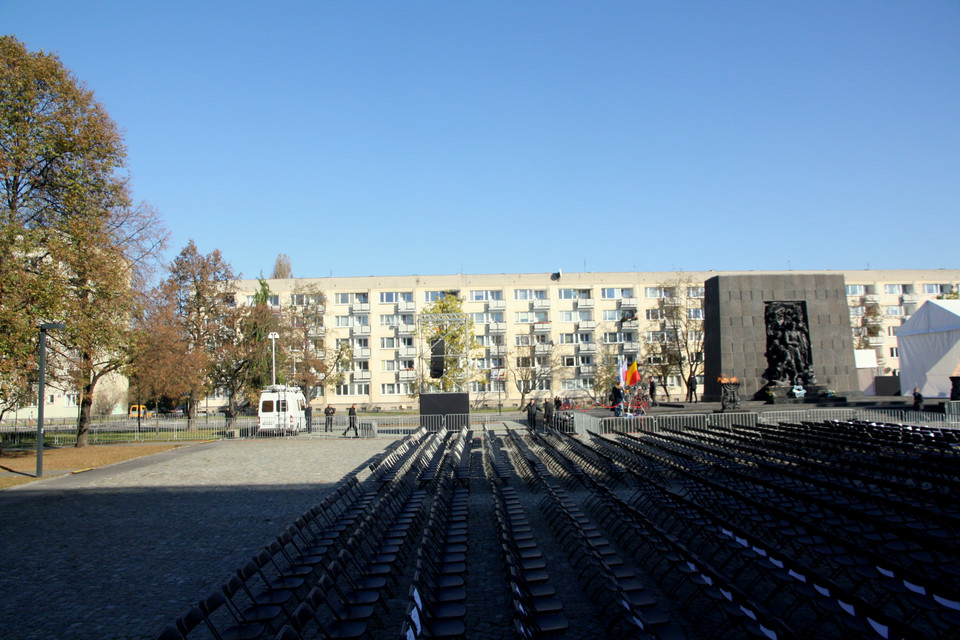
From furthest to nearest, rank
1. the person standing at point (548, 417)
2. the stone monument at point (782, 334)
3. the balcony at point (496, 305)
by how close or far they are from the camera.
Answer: the balcony at point (496, 305) → the stone monument at point (782, 334) → the person standing at point (548, 417)

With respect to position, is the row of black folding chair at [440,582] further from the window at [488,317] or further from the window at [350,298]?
the window at [350,298]

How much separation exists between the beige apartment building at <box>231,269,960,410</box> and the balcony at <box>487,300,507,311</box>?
92mm

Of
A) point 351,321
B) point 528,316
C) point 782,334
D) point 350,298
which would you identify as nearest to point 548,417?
point 782,334

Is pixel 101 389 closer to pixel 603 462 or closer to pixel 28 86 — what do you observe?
pixel 28 86

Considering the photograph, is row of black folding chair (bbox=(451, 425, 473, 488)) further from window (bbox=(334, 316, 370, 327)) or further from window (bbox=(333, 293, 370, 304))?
window (bbox=(333, 293, 370, 304))

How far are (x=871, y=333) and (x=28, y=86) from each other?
6401 cm

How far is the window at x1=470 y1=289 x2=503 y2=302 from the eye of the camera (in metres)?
55.9

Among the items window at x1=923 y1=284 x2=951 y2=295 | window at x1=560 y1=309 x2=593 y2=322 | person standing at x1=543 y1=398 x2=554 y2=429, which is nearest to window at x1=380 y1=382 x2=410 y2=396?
window at x1=560 y1=309 x2=593 y2=322

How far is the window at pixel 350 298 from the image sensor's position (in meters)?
55.9

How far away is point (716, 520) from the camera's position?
6320 millimetres

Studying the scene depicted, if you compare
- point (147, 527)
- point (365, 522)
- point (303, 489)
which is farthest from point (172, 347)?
point (365, 522)

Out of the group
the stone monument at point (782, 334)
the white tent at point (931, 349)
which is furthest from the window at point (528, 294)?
the white tent at point (931, 349)

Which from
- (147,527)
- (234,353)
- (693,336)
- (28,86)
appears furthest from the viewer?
(693,336)

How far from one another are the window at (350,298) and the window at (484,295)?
32.1 feet
